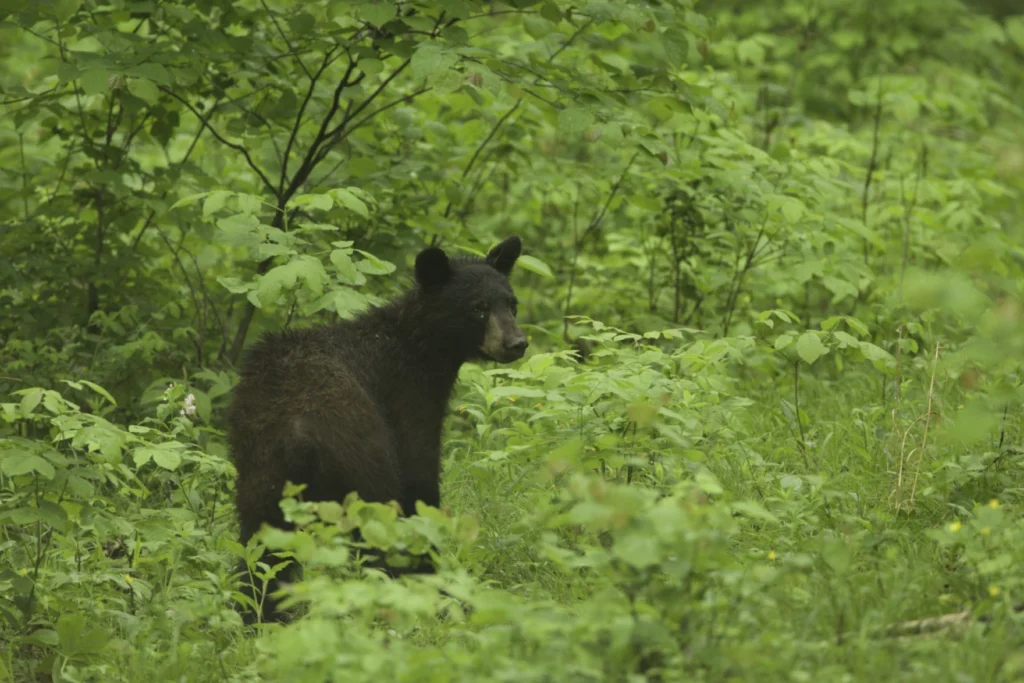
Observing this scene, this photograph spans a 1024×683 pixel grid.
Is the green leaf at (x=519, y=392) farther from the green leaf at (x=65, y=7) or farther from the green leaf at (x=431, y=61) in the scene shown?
the green leaf at (x=65, y=7)

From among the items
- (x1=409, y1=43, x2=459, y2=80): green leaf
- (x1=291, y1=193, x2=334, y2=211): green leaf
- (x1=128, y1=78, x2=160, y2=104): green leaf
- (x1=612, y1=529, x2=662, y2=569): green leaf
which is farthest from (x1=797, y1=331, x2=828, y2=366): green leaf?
(x1=128, y1=78, x2=160, y2=104): green leaf

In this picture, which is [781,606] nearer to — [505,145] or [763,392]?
[763,392]

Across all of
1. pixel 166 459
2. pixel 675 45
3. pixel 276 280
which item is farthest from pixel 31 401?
pixel 675 45

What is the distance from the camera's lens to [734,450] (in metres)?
5.07

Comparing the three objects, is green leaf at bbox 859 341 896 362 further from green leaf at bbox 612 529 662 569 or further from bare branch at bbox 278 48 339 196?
bare branch at bbox 278 48 339 196

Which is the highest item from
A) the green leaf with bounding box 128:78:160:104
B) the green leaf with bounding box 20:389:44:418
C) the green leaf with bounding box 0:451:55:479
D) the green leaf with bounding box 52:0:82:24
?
the green leaf with bounding box 52:0:82:24

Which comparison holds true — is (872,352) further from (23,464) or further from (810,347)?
(23,464)

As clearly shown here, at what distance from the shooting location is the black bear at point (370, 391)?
14.2ft

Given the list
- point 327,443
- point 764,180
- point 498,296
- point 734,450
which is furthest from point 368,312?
point 764,180

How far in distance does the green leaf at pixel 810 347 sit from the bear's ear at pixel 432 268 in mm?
1774

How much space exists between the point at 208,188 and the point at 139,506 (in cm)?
234

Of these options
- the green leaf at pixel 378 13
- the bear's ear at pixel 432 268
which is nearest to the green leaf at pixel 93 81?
the green leaf at pixel 378 13

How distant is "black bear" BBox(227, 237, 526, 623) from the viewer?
4336mm

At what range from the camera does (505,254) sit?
5758 mm
